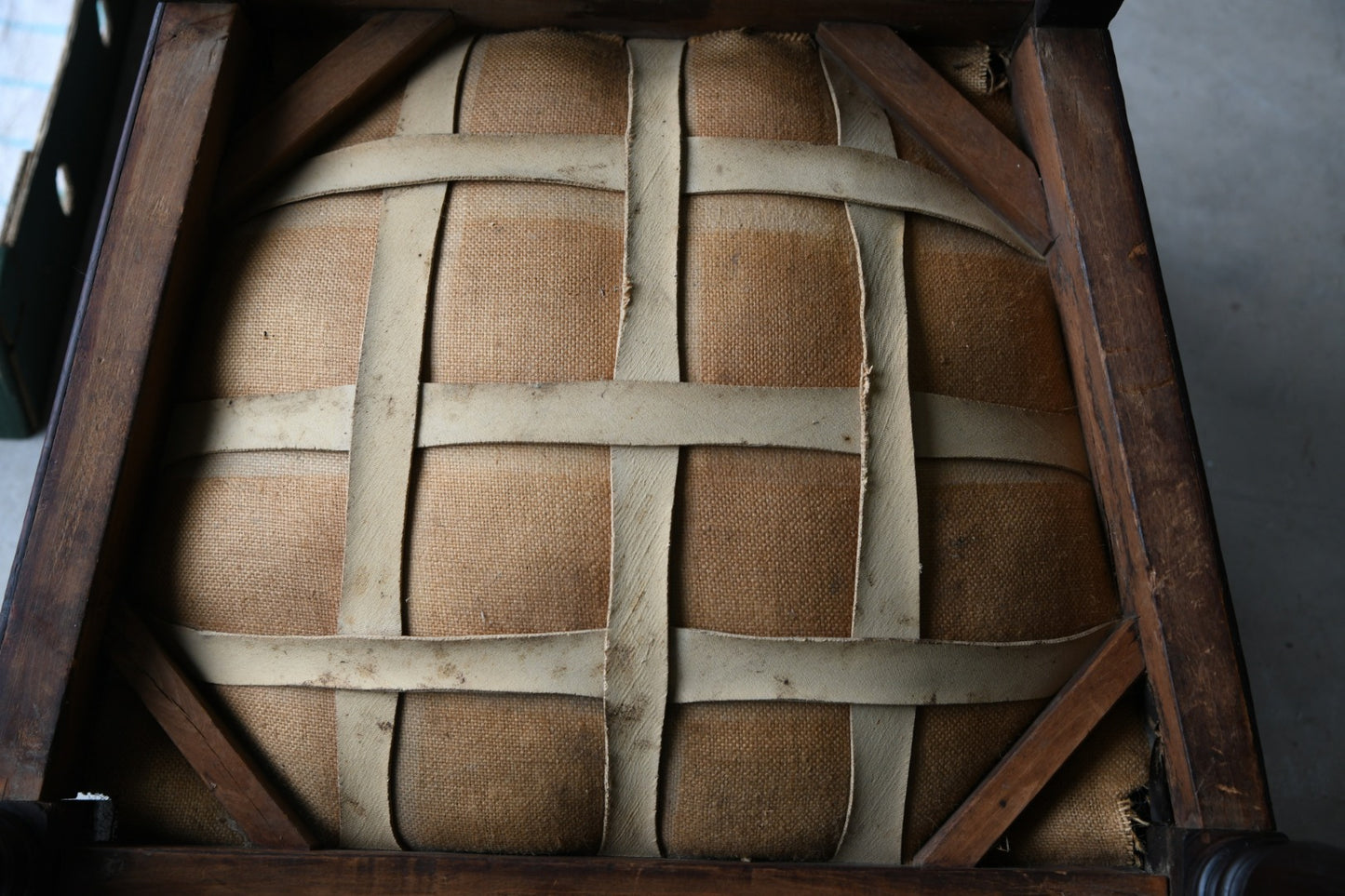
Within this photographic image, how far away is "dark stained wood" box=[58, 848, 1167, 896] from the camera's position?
1.15m

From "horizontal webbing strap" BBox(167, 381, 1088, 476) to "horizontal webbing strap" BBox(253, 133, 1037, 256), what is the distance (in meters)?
0.27

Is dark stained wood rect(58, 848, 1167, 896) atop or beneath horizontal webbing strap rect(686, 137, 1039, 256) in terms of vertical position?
beneath

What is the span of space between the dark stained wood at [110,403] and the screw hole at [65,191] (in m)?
1.03

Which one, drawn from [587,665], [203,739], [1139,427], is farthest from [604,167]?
[203,739]

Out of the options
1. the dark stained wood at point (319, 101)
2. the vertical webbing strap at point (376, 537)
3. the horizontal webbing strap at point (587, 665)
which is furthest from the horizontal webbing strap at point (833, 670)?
the dark stained wood at point (319, 101)

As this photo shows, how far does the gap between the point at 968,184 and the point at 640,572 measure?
0.70 metres

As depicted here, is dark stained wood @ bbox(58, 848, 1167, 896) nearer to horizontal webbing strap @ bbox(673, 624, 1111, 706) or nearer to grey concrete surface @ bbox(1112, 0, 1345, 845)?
horizontal webbing strap @ bbox(673, 624, 1111, 706)

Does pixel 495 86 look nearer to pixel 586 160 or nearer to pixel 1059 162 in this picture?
pixel 586 160

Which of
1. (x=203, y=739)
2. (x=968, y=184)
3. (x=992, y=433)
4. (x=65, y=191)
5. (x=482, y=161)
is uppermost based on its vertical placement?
(x=65, y=191)

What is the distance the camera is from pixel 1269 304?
2.43 metres

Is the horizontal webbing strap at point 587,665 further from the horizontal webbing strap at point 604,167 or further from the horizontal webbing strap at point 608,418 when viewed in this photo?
the horizontal webbing strap at point 604,167

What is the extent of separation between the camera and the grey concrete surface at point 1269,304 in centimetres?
216

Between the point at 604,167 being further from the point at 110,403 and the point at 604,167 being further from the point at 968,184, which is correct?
the point at 110,403

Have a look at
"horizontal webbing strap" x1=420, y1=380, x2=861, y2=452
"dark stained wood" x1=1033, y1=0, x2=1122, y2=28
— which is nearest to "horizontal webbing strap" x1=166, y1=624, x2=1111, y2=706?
"horizontal webbing strap" x1=420, y1=380, x2=861, y2=452
